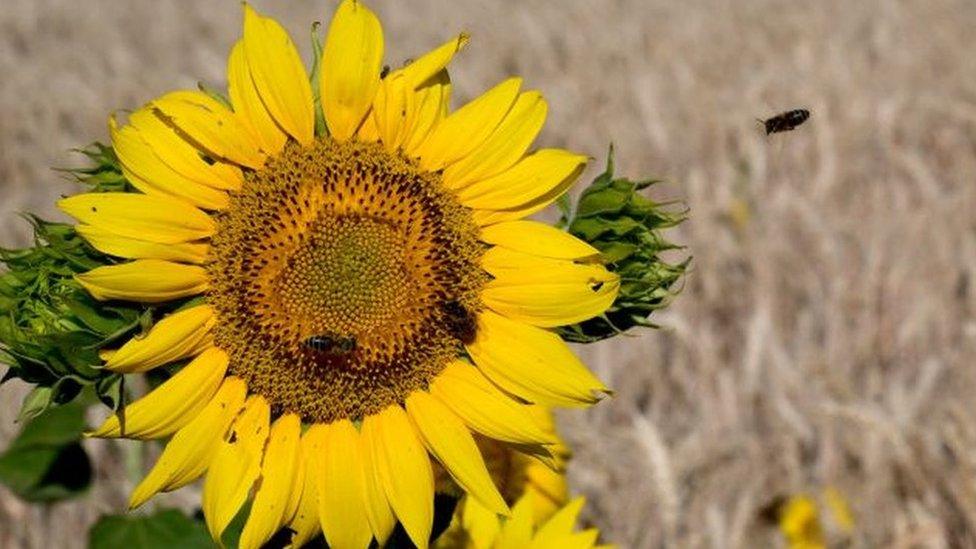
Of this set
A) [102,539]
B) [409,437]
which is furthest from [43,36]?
[409,437]

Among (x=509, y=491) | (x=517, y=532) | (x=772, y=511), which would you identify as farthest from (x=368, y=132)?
(x=772, y=511)

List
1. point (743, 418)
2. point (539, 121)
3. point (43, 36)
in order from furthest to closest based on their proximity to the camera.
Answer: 1. point (43, 36)
2. point (743, 418)
3. point (539, 121)

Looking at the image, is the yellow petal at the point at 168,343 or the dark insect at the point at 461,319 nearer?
the yellow petal at the point at 168,343

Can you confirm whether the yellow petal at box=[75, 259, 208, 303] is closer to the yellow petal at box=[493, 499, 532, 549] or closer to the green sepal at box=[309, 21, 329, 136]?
the green sepal at box=[309, 21, 329, 136]

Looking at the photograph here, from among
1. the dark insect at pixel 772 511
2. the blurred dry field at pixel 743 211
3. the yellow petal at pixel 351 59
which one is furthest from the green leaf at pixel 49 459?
the dark insect at pixel 772 511

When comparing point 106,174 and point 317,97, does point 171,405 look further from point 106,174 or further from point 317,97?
point 317,97

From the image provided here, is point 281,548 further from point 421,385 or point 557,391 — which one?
point 557,391

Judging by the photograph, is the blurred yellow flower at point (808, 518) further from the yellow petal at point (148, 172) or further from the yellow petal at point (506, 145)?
the yellow petal at point (148, 172)
